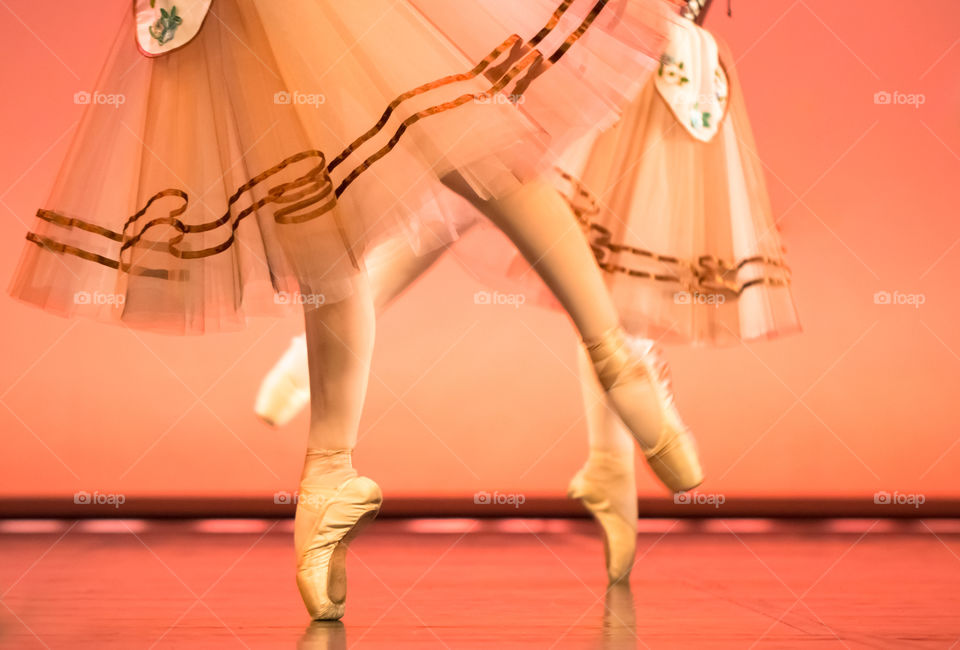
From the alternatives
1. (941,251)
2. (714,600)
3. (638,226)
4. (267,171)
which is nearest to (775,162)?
(941,251)

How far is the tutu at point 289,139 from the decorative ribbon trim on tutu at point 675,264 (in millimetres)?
426

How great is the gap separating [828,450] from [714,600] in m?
1.14

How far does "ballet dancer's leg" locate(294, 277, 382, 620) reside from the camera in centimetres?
113

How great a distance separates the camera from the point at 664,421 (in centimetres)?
121

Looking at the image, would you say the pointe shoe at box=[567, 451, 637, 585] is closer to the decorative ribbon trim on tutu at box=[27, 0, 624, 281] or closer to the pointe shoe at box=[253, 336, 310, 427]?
the pointe shoe at box=[253, 336, 310, 427]

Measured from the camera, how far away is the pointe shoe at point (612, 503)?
1.42m

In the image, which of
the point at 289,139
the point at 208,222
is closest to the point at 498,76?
the point at 289,139

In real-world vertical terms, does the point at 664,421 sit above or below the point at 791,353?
above

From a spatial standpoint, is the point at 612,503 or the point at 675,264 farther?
the point at 675,264

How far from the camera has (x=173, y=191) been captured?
1.14 meters

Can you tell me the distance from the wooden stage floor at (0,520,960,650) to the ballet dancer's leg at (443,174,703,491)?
0.17 meters

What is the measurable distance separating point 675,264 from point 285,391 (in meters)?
0.62

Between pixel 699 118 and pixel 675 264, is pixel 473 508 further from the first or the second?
pixel 699 118

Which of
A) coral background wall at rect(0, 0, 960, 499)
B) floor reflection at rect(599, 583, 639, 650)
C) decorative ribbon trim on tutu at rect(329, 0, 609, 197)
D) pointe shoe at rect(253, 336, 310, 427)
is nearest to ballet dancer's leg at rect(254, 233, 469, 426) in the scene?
pointe shoe at rect(253, 336, 310, 427)
